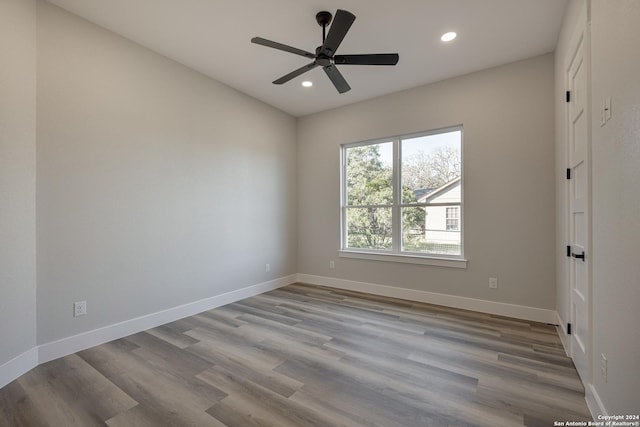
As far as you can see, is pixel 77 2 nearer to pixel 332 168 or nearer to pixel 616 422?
pixel 332 168

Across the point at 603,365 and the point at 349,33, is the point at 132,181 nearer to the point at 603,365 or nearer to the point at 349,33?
the point at 349,33

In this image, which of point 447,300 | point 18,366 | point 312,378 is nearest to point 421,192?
point 447,300

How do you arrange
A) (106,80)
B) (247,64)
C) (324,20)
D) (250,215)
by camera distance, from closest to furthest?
1. (324,20)
2. (106,80)
3. (247,64)
4. (250,215)

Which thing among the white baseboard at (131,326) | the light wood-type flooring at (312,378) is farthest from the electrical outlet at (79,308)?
the light wood-type flooring at (312,378)

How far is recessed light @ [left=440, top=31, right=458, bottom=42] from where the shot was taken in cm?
276

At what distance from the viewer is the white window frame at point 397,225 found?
145 inches

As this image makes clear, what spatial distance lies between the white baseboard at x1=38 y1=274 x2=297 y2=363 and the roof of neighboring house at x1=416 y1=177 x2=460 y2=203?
2.78m

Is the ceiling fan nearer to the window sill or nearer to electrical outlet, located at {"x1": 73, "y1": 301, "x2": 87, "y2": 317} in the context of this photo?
the window sill

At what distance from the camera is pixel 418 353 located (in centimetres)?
244

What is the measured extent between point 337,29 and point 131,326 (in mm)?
3315

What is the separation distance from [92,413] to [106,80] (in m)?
2.76

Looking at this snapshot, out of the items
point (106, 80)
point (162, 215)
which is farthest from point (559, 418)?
point (106, 80)

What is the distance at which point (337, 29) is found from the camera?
209cm

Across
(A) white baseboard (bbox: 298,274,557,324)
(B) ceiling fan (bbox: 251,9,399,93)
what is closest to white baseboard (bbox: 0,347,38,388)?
(B) ceiling fan (bbox: 251,9,399,93)
